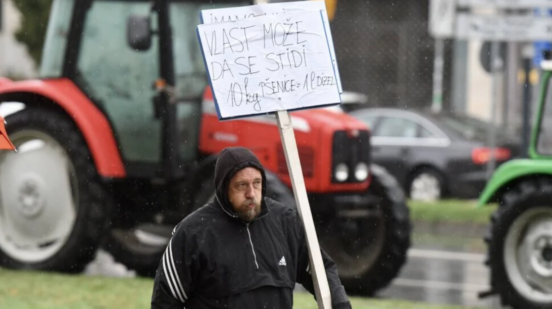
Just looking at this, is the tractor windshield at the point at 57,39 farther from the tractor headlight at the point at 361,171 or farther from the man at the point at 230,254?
the man at the point at 230,254

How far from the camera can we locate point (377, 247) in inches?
377

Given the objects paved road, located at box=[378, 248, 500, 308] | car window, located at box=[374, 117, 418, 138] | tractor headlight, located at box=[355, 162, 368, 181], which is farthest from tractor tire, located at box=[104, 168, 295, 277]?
car window, located at box=[374, 117, 418, 138]

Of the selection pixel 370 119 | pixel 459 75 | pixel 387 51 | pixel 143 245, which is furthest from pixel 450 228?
pixel 459 75

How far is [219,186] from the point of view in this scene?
14.4ft

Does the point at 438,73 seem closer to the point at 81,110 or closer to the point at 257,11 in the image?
the point at 81,110

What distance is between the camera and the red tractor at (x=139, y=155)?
375 inches

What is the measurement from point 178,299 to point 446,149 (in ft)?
Answer: 47.7

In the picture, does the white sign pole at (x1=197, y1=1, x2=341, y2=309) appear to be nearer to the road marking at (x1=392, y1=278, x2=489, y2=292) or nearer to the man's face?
the man's face

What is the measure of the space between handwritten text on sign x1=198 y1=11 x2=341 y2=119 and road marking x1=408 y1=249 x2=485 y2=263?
25.4 ft

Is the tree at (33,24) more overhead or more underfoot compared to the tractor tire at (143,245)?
more overhead

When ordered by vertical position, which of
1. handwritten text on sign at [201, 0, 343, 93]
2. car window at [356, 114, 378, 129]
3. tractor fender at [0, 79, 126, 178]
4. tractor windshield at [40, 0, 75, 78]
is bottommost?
car window at [356, 114, 378, 129]

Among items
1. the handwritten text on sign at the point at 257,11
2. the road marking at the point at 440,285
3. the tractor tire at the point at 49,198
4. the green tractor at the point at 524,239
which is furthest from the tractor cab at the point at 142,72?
the handwritten text on sign at the point at 257,11

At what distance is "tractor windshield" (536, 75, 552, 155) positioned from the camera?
30.4 ft

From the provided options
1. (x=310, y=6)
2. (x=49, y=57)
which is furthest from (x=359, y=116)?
(x=310, y=6)
